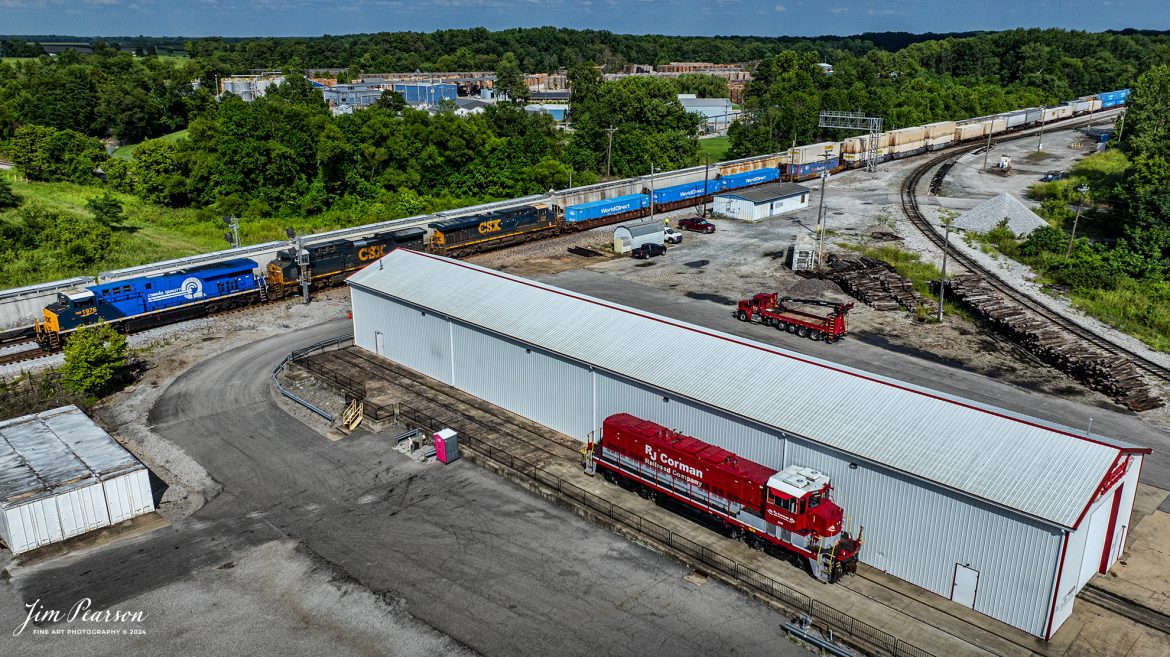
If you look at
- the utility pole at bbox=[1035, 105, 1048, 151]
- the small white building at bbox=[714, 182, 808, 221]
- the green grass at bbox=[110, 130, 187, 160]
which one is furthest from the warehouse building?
the utility pole at bbox=[1035, 105, 1048, 151]

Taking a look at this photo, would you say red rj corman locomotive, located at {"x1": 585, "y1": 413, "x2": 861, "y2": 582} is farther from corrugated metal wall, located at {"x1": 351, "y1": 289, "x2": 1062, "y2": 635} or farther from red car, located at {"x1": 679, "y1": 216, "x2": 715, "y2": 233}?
red car, located at {"x1": 679, "y1": 216, "x2": 715, "y2": 233}

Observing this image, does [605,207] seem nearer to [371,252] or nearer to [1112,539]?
[371,252]

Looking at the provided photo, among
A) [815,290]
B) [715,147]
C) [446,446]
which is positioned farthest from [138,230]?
[715,147]

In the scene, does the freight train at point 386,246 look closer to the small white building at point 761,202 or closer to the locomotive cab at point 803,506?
the small white building at point 761,202

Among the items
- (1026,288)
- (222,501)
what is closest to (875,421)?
(222,501)

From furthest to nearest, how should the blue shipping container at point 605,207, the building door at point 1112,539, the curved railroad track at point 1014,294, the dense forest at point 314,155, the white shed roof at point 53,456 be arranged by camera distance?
1. the dense forest at point 314,155
2. the blue shipping container at point 605,207
3. the curved railroad track at point 1014,294
4. the white shed roof at point 53,456
5. the building door at point 1112,539

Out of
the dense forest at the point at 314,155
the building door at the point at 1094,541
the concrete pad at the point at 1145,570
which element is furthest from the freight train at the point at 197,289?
the concrete pad at the point at 1145,570
